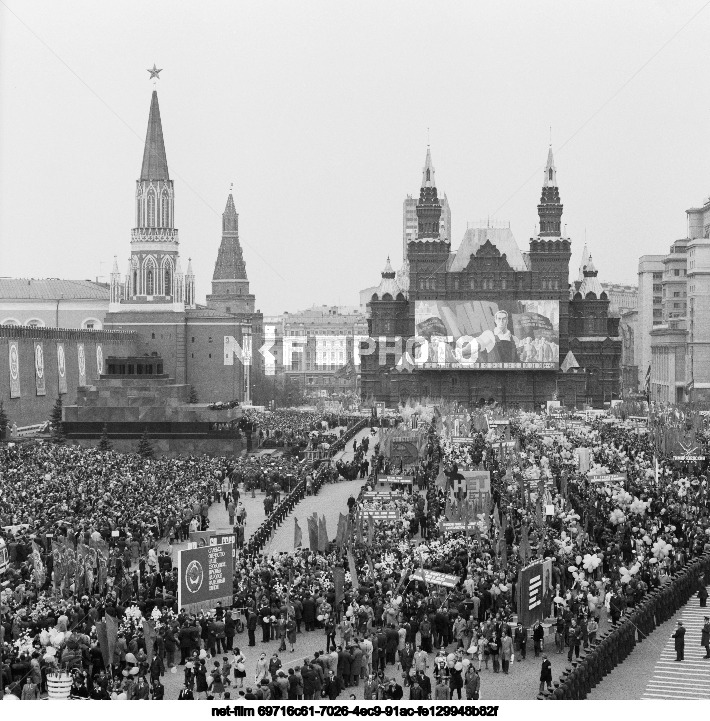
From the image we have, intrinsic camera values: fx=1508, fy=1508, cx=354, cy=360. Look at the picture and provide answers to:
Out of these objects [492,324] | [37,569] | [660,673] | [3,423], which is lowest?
[660,673]

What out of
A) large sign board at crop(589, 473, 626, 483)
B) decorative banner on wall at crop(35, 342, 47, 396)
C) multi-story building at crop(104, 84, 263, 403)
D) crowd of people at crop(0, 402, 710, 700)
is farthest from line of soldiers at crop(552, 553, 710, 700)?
multi-story building at crop(104, 84, 263, 403)

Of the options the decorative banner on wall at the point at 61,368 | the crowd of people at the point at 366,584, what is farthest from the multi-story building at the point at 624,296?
the crowd of people at the point at 366,584

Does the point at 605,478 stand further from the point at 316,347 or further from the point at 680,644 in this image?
the point at 316,347

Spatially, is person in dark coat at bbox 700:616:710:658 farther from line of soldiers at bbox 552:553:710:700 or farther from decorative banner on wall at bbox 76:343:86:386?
decorative banner on wall at bbox 76:343:86:386

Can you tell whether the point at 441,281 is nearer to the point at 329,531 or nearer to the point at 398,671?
the point at 329,531

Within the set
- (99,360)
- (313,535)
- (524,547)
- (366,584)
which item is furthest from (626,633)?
(99,360)

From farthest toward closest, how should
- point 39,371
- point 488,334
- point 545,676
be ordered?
point 488,334 < point 39,371 < point 545,676
